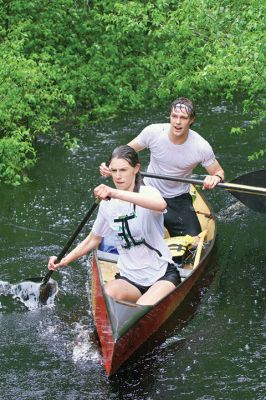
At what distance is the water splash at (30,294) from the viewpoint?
7.56 metres

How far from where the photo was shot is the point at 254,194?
8.37 m

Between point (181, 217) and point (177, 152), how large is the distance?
2.54 feet

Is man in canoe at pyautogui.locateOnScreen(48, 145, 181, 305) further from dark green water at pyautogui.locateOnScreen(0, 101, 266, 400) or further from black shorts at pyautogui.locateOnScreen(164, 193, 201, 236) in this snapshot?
black shorts at pyautogui.locateOnScreen(164, 193, 201, 236)

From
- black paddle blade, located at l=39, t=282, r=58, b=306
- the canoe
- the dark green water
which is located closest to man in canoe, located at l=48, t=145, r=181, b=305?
the canoe

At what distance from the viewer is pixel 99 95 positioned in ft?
44.2

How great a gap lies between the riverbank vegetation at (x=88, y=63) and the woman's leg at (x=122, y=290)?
161 inches

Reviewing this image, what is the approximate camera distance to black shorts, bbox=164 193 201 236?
794 cm

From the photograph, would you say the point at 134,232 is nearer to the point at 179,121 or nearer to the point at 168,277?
the point at 168,277

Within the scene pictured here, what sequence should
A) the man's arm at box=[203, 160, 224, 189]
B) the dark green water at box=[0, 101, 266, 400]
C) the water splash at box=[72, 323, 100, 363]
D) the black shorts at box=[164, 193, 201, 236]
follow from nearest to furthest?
the dark green water at box=[0, 101, 266, 400]
the water splash at box=[72, 323, 100, 363]
the man's arm at box=[203, 160, 224, 189]
the black shorts at box=[164, 193, 201, 236]

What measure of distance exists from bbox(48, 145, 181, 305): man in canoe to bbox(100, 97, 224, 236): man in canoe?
1272 millimetres

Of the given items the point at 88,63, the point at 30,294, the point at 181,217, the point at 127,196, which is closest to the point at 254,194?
the point at 181,217

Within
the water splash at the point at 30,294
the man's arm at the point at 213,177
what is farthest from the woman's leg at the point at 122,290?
the water splash at the point at 30,294

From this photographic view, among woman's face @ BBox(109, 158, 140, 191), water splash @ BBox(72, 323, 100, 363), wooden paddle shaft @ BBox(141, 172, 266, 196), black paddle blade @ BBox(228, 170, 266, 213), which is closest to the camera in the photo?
woman's face @ BBox(109, 158, 140, 191)

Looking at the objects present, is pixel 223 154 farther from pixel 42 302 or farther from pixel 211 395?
pixel 211 395
